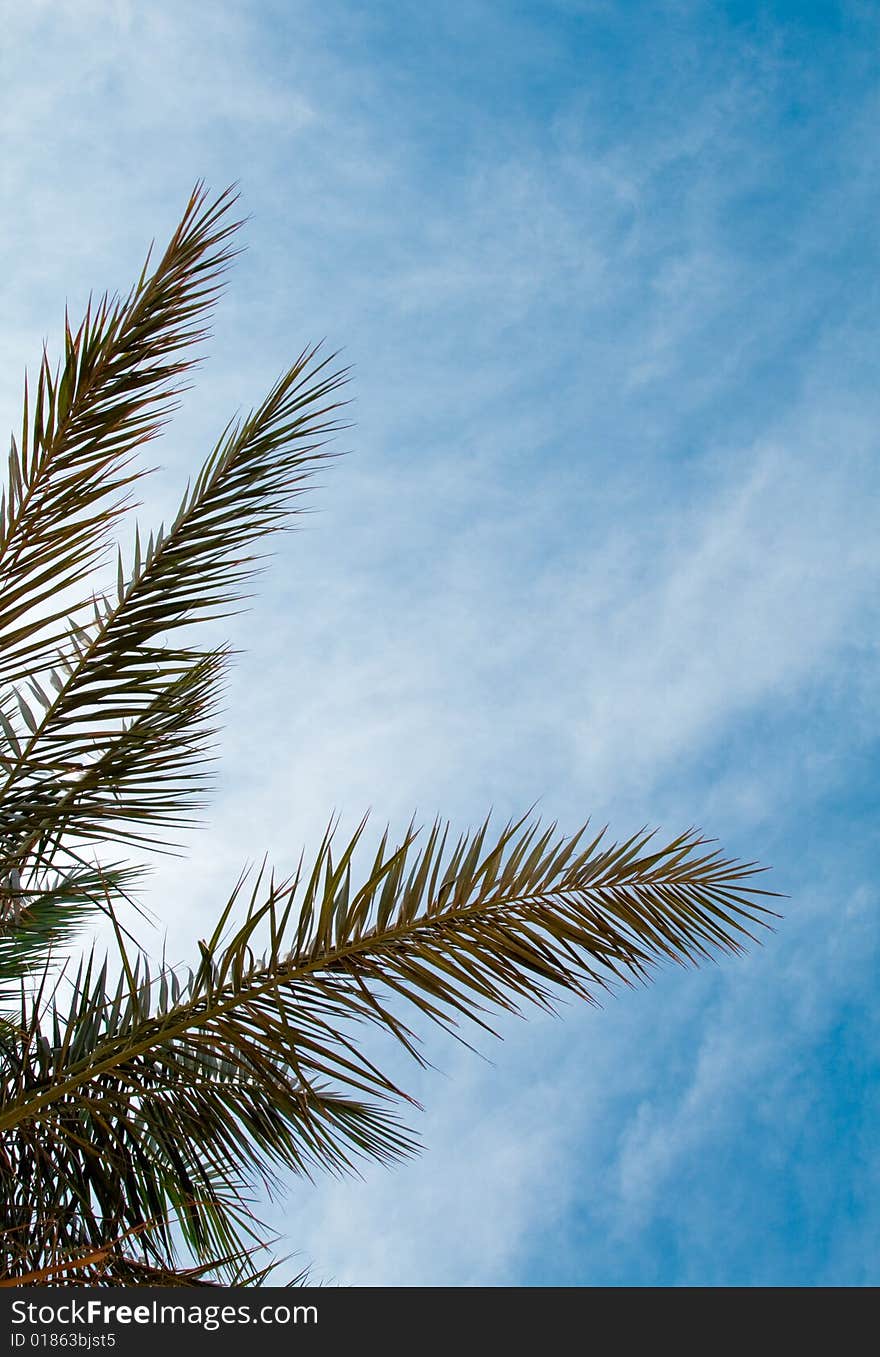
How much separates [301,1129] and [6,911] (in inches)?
40.4

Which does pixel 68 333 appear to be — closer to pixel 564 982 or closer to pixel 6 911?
pixel 6 911

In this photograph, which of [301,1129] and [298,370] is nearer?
[301,1129]

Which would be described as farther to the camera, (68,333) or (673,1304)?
(68,333)

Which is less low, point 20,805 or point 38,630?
point 38,630

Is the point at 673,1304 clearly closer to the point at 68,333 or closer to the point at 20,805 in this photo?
the point at 20,805

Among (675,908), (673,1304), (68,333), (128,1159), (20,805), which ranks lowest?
(673,1304)

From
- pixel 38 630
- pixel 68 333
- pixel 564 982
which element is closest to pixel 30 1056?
pixel 38 630

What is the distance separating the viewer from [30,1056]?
306 centimetres

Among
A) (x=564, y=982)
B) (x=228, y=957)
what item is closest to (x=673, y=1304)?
(x=564, y=982)

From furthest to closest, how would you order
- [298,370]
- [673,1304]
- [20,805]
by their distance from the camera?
[298,370] < [20,805] < [673,1304]

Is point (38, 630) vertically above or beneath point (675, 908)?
above

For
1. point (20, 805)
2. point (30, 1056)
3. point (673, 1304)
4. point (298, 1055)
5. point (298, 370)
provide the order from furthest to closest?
point (298, 370)
point (30, 1056)
point (20, 805)
point (298, 1055)
point (673, 1304)

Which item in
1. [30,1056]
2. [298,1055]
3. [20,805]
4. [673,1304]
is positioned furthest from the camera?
[30,1056]

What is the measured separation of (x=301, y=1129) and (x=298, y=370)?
2.33m
